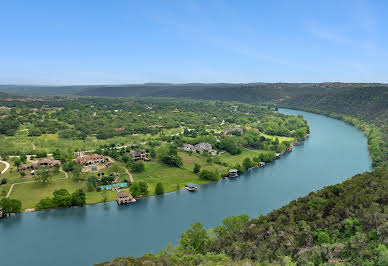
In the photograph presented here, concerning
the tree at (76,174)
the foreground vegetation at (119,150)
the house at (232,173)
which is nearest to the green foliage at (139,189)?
the foreground vegetation at (119,150)

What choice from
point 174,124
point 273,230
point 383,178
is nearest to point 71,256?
point 273,230

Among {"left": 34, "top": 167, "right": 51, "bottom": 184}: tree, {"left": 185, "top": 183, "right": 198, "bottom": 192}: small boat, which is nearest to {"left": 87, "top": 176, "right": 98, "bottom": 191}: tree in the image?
{"left": 34, "top": 167, "right": 51, "bottom": 184}: tree

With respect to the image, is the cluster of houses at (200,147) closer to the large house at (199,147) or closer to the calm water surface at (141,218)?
the large house at (199,147)

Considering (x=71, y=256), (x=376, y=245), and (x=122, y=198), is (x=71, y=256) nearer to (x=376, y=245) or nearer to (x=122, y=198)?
(x=122, y=198)

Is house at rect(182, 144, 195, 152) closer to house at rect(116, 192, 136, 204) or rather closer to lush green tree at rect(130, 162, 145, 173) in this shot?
lush green tree at rect(130, 162, 145, 173)

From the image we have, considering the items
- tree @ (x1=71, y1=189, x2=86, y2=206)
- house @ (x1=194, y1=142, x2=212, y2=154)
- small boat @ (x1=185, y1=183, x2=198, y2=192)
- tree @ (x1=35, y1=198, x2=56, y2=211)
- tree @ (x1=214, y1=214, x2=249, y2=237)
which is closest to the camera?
tree @ (x1=214, y1=214, x2=249, y2=237)
